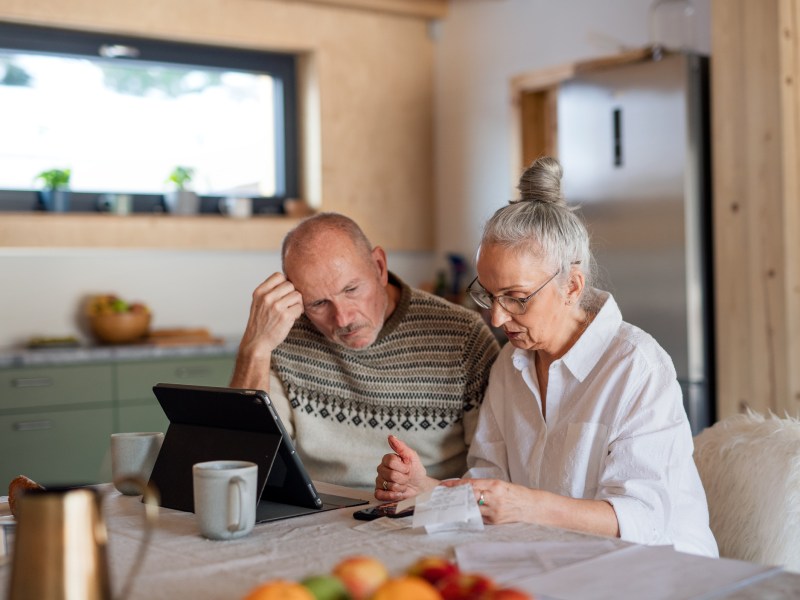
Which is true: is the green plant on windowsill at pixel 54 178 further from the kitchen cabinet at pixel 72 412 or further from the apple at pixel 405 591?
the apple at pixel 405 591

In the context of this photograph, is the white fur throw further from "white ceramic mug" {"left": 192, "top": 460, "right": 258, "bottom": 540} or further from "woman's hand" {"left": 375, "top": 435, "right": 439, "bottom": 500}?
"white ceramic mug" {"left": 192, "top": 460, "right": 258, "bottom": 540}

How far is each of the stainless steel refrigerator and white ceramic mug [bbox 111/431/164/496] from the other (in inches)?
88.9

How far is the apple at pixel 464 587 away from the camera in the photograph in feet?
3.28

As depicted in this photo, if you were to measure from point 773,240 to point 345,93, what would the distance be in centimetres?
256

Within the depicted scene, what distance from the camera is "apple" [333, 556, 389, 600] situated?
1.05 m

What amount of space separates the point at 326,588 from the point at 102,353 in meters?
3.42

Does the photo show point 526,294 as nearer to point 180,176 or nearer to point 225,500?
point 225,500

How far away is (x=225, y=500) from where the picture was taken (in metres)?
1.51

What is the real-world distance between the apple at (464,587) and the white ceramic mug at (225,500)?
543mm

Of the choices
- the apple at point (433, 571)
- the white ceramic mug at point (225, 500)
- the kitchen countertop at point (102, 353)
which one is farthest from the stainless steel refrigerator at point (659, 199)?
the apple at point (433, 571)

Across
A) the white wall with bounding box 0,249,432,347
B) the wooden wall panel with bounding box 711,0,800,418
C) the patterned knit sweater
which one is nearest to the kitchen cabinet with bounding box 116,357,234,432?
the white wall with bounding box 0,249,432,347

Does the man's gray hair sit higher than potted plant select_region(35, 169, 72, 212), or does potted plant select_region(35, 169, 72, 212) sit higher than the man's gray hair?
potted plant select_region(35, 169, 72, 212)

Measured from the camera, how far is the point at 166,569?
137cm

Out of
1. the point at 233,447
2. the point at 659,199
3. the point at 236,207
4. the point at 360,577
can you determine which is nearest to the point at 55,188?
the point at 236,207
